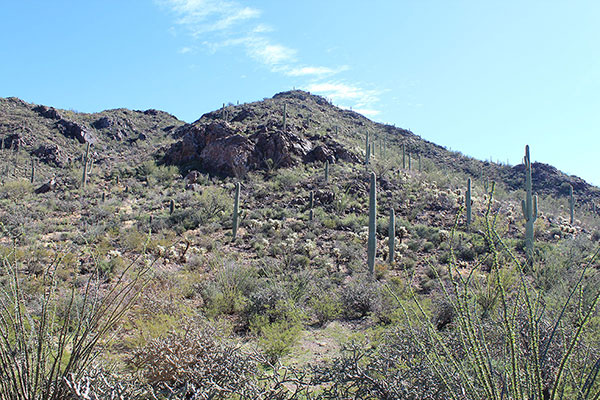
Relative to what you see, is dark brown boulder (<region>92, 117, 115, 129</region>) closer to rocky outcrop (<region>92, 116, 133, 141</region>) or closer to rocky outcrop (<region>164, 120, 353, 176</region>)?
rocky outcrop (<region>92, 116, 133, 141</region>)

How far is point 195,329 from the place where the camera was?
512 centimetres

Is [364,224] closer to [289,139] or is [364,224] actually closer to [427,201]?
[427,201]

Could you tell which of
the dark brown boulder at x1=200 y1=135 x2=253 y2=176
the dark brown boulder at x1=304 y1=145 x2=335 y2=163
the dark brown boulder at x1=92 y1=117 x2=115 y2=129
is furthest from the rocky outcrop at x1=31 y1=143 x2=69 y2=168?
the dark brown boulder at x1=304 y1=145 x2=335 y2=163

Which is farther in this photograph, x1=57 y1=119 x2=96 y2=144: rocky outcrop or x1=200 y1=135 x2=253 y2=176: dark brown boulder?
x1=57 y1=119 x2=96 y2=144: rocky outcrop

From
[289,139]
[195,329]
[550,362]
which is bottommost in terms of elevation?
[195,329]

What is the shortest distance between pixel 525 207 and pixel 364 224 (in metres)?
8.05

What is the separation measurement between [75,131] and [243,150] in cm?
2344

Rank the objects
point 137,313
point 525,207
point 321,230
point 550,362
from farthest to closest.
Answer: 1. point 321,230
2. point 525,207
3. point 137,313
4. point 550,362

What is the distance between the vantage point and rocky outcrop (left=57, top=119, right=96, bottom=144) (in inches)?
1658

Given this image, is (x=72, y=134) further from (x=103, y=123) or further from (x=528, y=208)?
(x=528, y=208)

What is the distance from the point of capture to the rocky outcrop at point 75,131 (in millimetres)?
42125

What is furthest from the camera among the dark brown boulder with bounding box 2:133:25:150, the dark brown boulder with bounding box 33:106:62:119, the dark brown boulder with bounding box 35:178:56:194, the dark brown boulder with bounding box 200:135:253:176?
the dark brown boulder with bounding box 33:106:62:119

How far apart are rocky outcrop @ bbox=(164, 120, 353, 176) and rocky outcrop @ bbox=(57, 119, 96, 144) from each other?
1374 cm

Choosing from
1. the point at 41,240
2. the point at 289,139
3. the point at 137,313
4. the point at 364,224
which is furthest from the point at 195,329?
the point at 289,139
